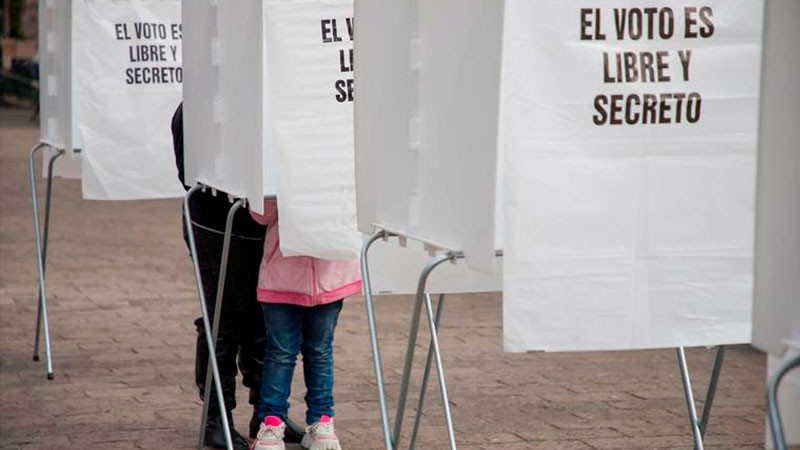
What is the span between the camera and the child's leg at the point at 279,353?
506 centimetres

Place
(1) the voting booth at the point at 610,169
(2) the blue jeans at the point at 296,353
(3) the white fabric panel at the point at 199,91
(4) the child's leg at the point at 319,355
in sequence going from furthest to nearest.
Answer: (4) the child's leg at the point at 319,355
(2) the blue jeans at the point at 296,353
(3) the white fabric panel at the point at 199,91
(1) the voting booth at the point at 610,169

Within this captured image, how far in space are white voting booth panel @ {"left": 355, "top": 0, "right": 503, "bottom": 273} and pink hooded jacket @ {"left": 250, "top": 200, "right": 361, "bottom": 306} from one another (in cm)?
103

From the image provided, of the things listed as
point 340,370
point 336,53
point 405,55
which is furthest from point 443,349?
point 405,55

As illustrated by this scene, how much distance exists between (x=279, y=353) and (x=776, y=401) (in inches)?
112

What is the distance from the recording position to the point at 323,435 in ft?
17.4

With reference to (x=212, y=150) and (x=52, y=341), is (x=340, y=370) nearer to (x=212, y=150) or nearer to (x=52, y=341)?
(x=52, y=341)

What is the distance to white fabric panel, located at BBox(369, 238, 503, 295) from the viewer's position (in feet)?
14.6

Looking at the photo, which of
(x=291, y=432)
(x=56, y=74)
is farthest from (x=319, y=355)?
(x=56, y=74)

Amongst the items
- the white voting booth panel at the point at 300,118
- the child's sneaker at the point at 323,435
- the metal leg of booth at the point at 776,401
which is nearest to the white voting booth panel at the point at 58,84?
the child's sneaker at the point at 323,435

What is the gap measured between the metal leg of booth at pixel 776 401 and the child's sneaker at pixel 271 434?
2.84 meters

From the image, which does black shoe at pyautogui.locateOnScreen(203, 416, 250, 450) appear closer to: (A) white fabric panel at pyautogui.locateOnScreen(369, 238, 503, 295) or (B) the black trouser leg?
(B) the black trouser leg

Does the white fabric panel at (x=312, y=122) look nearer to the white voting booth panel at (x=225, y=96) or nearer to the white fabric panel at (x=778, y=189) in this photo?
the white voting booth panel at (x=225, y=96)

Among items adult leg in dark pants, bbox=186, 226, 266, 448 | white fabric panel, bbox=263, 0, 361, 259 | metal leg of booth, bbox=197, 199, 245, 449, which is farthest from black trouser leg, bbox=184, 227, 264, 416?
white fabric panel, bbox=263, 0, 361, 259

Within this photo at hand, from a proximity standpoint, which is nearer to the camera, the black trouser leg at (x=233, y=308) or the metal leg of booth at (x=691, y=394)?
the metal leg of booth at (x=691, y=394)
